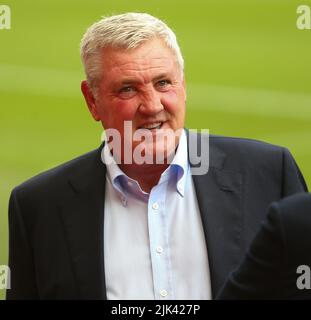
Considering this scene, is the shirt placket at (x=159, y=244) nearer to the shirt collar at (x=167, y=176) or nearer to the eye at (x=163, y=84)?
the shirt collar at (x=167, y=176)

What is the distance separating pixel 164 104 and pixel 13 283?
470mm

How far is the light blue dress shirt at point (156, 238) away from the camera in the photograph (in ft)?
5.81

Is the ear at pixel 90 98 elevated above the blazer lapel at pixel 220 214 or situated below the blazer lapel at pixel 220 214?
above

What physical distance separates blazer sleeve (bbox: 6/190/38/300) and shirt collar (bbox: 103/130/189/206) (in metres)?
0.20

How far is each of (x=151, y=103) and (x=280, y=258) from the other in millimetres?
517

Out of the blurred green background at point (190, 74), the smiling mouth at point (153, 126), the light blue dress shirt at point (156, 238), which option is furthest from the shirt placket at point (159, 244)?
the blurred green background at point (190, 74)

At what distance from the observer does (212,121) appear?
379 centimetres

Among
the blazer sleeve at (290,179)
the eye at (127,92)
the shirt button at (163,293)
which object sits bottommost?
the shirt button at (163,293)

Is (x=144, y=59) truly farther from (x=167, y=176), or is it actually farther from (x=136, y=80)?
(x=167, y=176)

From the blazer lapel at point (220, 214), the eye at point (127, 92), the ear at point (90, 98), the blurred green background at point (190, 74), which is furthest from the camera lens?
the blurred green background at point (190, 74)

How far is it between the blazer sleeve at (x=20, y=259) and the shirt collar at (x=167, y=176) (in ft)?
0.65

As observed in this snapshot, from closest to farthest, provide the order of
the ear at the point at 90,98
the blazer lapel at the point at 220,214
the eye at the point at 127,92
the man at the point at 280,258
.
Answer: the man at the point at 280,258, the blazer lapel at the point at 220,214, the eye at the point at 127,92, the ear at the point at 90,98

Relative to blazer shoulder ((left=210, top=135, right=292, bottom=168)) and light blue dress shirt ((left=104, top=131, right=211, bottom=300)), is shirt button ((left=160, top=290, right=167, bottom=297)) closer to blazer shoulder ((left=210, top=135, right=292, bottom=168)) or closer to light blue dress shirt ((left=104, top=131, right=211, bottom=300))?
light blue dress shirt ((left=104, top=131, right=211, bottom=300))
